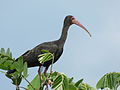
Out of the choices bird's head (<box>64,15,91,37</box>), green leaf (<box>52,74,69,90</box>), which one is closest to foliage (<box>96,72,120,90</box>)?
green leaf (<box>52,74,69,90</box>)

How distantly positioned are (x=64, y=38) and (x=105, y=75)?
2.40 meters

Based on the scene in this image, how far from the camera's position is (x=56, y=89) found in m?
3.83

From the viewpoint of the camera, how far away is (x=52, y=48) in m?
6.40

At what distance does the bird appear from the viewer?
6.05 metres

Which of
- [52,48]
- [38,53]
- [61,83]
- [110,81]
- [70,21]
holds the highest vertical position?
[70,21]

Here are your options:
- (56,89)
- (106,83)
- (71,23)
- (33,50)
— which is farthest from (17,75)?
(71,23)

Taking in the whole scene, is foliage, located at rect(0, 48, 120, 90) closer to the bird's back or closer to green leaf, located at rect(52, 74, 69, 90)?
green leaf, located at rect(52, 74, 69, 90)

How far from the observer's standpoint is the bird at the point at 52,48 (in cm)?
605

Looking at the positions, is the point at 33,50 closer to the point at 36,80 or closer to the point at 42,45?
the point at 42,45

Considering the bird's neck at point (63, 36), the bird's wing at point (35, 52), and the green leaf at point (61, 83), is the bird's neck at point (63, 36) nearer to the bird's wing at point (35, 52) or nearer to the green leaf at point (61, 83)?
the bird's wing at point (35, 52)

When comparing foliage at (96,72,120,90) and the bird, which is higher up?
the bird

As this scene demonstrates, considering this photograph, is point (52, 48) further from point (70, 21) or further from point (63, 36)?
point (70, 21)

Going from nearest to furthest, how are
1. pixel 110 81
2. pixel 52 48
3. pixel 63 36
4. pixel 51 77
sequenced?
1. pixel 51 77
2. pixel 110 81
3. pixel 52 48
4. pixel 63 36

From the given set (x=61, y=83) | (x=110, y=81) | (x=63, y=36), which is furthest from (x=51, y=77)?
(x=63, y=36)
